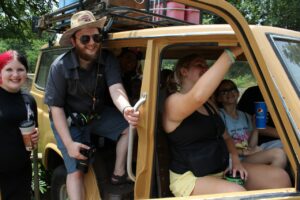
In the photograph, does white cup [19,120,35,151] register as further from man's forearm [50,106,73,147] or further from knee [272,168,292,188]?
knee [272,168,292,188]

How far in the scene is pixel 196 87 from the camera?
7.52ft

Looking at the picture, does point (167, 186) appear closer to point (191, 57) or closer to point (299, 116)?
Answer: point (191, 57)

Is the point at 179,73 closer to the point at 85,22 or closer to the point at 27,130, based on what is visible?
the point at 85,22

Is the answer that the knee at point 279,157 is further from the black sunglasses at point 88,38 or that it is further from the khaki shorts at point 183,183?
the black sunglasses at point 88,38

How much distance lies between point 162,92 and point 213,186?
2.44 ft

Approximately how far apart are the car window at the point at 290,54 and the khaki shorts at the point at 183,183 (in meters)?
0.82

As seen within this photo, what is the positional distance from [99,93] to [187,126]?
882mm

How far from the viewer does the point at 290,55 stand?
224cm

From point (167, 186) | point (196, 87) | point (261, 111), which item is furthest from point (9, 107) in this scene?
point (261, 111)

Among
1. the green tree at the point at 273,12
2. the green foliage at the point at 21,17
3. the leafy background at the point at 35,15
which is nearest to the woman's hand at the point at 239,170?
the leafy background at the point at 35,15

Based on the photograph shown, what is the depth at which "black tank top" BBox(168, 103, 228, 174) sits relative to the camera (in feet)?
8.18

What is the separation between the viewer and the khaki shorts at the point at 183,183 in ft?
8.07

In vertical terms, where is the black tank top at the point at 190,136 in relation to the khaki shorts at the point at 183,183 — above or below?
above

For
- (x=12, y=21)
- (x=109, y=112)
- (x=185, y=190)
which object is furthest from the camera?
(x=12, y=21)
